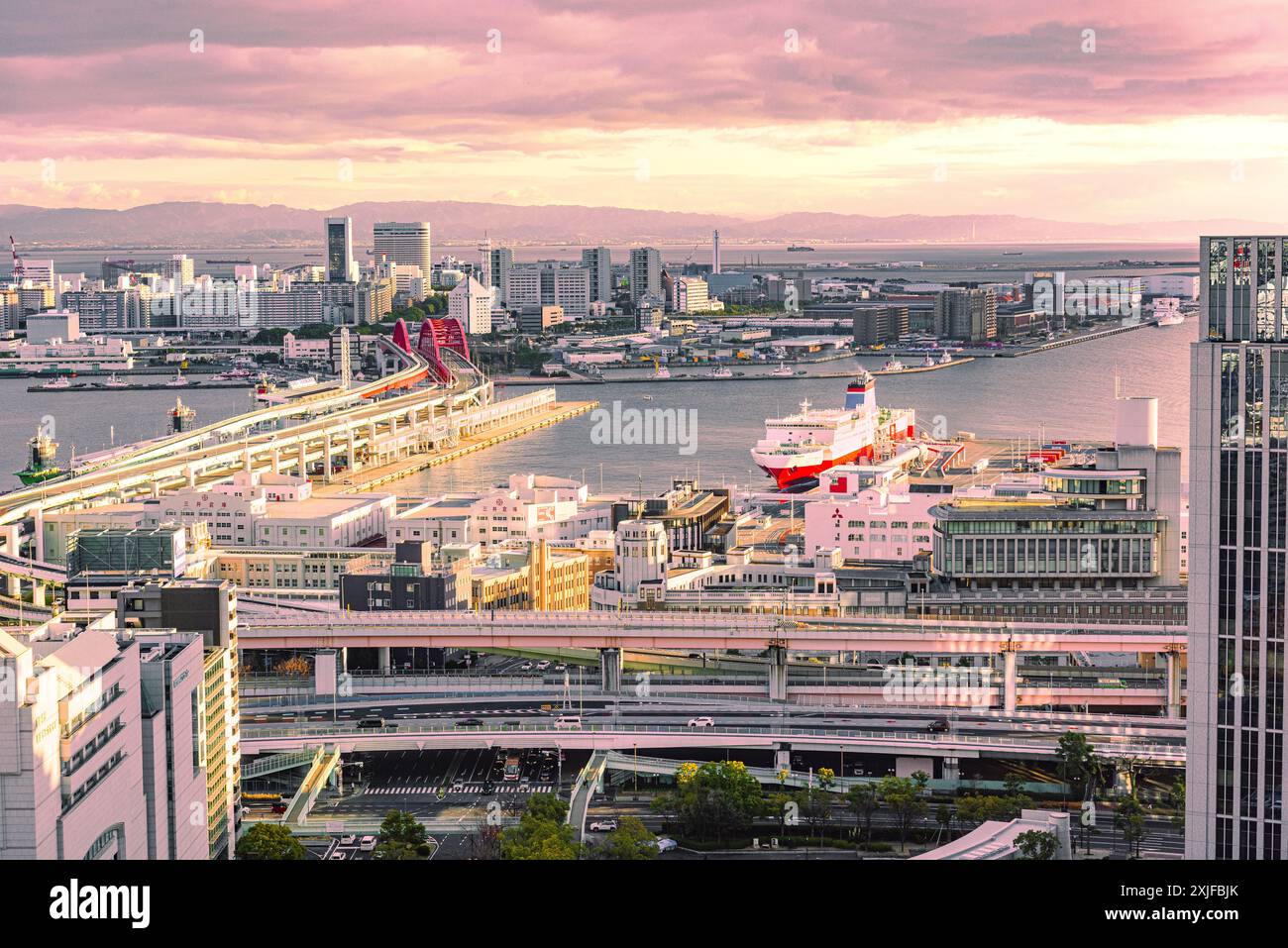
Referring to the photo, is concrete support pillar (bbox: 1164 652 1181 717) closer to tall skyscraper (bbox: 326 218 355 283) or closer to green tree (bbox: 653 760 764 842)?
green tree (bbox: 653 760 764 842)

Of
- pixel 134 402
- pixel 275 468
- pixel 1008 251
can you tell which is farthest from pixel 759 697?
pixel 1008 251

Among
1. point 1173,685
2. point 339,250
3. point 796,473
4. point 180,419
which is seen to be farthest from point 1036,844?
point 339,250

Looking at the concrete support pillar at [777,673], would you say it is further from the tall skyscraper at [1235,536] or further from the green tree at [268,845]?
the tall skyscraper at [1235,536]

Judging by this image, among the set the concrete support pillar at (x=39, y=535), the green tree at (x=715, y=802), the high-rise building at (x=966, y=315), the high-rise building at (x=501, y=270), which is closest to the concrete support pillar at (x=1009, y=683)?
the green tree at (x=715, y=802)

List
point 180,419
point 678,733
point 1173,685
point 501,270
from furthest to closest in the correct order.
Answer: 1. point 501,270
2. point 180,419
3. point 1173,685
4. point 678,733

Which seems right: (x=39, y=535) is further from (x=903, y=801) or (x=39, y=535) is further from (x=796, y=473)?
(x=903, y=801)

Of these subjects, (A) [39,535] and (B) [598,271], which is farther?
(B) [598,271]
